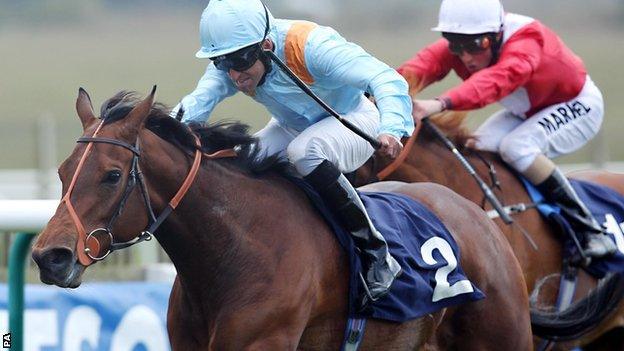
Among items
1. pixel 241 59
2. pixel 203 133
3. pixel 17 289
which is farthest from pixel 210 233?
pixel 17 289

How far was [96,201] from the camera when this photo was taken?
3.54 m

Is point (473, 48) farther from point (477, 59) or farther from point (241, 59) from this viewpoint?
point (241, 59)

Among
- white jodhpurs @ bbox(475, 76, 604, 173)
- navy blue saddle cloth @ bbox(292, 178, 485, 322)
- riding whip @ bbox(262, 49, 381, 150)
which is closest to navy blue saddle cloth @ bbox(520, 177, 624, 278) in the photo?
white jodhpurs @ bbox(475, 76, 604, 173)

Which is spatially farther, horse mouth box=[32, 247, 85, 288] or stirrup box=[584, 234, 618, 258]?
stirrup box=[584, 234, 618, 258]

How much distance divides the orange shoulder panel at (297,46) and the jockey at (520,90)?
4.99 ft

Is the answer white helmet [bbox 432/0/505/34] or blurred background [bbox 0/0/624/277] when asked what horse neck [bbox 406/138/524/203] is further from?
blurred background [bbox 0/0/624/277]

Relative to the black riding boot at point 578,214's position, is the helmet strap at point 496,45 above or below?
above

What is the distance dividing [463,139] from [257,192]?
6.74 ft

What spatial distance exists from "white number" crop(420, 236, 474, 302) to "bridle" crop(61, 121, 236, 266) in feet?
3.05

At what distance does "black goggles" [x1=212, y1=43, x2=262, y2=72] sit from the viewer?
13.2ft

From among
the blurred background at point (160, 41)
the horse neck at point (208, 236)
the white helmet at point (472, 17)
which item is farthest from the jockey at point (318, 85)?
the blurred background at point (160, 41)

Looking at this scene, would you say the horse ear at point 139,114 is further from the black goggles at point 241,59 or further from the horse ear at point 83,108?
the black goggles at point 241,59

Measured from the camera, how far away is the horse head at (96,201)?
3441 millimetres

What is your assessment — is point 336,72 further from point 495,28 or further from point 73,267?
point 495,28
